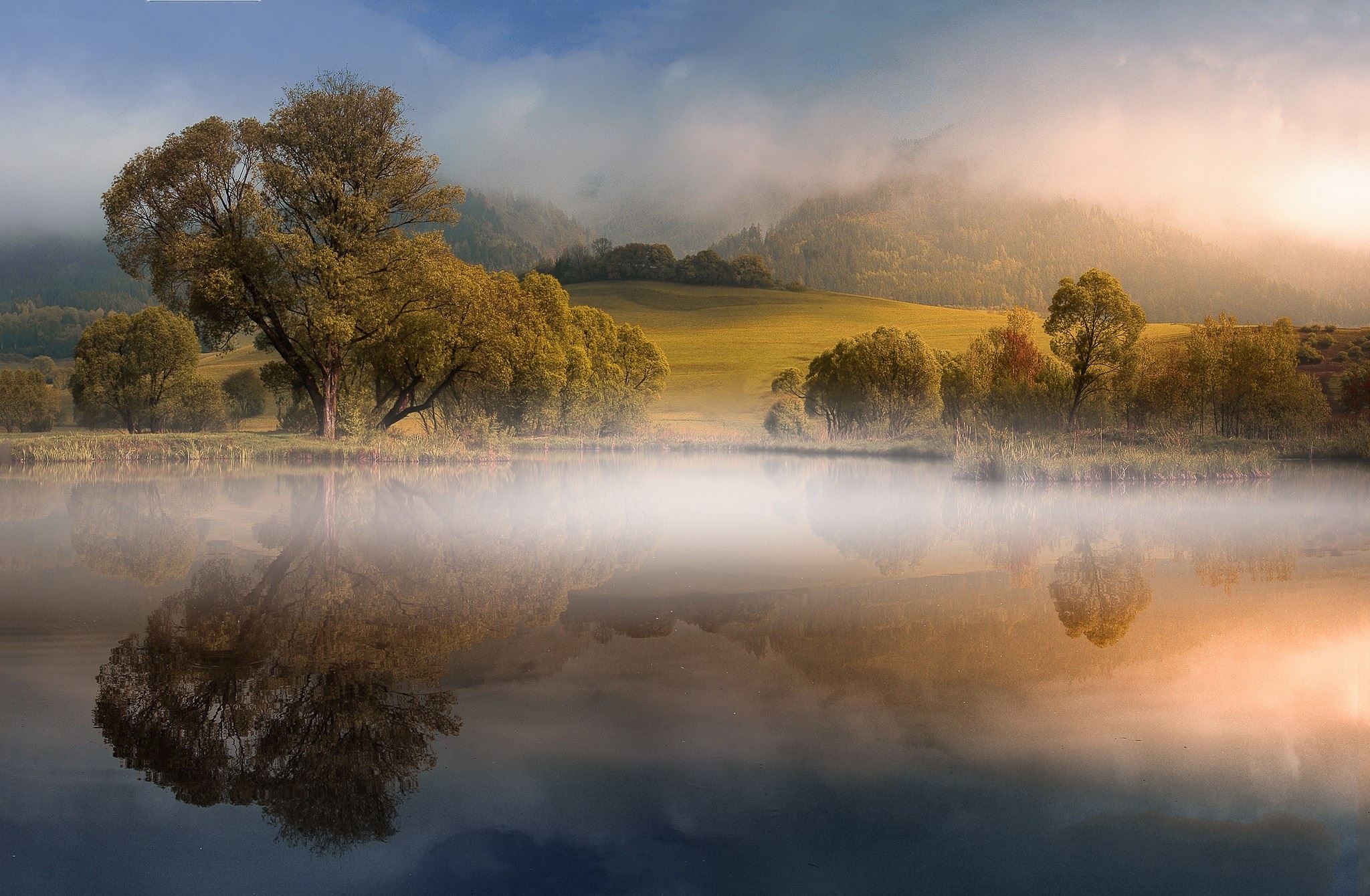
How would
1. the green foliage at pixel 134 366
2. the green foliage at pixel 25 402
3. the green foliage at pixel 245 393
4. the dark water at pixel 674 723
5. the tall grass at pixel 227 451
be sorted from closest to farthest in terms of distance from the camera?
the dark water at pixel 674 723 < the tall grass at pixel 227 451 < the green foliage at pixel 134 366 < the green foliage at pixel 25 402 < the green foliage at pixel 245 393

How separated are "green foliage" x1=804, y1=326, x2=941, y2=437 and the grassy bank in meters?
28.2

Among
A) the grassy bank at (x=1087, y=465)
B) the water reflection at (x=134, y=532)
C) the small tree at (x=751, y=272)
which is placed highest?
the small tree at (x=751, y=272)

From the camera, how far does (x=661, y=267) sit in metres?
168

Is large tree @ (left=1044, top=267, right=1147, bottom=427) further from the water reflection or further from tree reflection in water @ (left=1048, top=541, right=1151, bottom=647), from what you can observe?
the water reflection

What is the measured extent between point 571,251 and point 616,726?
181 metres

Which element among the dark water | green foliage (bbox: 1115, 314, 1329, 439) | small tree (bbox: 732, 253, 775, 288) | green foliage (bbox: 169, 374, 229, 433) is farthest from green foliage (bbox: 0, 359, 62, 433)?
small tree (bbox: 732, 253, 775, 288)

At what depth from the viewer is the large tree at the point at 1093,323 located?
41594 millimetres

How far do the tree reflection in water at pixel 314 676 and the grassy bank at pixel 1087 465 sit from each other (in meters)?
18.9

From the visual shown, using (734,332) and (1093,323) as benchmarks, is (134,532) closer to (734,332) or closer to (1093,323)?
(1093,323)

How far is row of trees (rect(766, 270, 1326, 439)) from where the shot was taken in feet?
139

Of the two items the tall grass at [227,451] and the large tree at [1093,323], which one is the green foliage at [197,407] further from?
the large tree at [1093,323]

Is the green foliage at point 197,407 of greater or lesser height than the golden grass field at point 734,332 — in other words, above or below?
below

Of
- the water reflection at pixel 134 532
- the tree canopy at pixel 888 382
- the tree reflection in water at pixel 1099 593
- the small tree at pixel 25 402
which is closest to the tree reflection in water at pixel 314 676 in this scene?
the water reflection at pixel 134 532

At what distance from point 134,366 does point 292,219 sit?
43.1 metres
